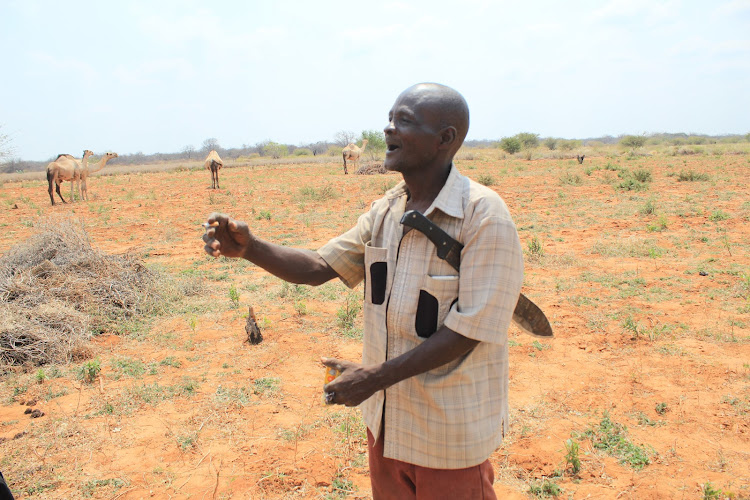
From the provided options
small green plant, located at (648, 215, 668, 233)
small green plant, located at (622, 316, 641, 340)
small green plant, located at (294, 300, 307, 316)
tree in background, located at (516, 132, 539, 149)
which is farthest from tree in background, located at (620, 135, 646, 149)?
small green plant, located at (294, 300, 307, 316)

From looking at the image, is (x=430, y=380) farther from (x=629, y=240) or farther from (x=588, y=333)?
(x=629, y=240)

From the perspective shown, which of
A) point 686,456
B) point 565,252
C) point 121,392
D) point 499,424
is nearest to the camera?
point 499,424

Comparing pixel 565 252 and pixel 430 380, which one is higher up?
pixel 430 380

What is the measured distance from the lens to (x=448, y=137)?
Result: 53.7 inches

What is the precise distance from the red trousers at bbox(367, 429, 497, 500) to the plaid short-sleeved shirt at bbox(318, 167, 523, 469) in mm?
55

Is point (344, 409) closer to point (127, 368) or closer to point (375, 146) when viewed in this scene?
point (127, 368)

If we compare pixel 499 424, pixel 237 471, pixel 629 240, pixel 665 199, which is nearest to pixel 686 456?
pixel 499 424

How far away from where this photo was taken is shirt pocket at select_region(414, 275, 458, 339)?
1324 mm

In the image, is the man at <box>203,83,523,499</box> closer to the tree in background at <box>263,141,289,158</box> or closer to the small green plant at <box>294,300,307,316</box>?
the small green plant at <box>294,300,307,316</box>

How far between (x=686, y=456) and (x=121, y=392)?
12.5 feet

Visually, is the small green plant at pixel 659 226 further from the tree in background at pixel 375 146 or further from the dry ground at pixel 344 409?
the tree in background at pixel 375 146

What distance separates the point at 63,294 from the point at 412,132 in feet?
16.9

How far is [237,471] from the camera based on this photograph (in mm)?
2881

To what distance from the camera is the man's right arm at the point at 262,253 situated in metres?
1.50
